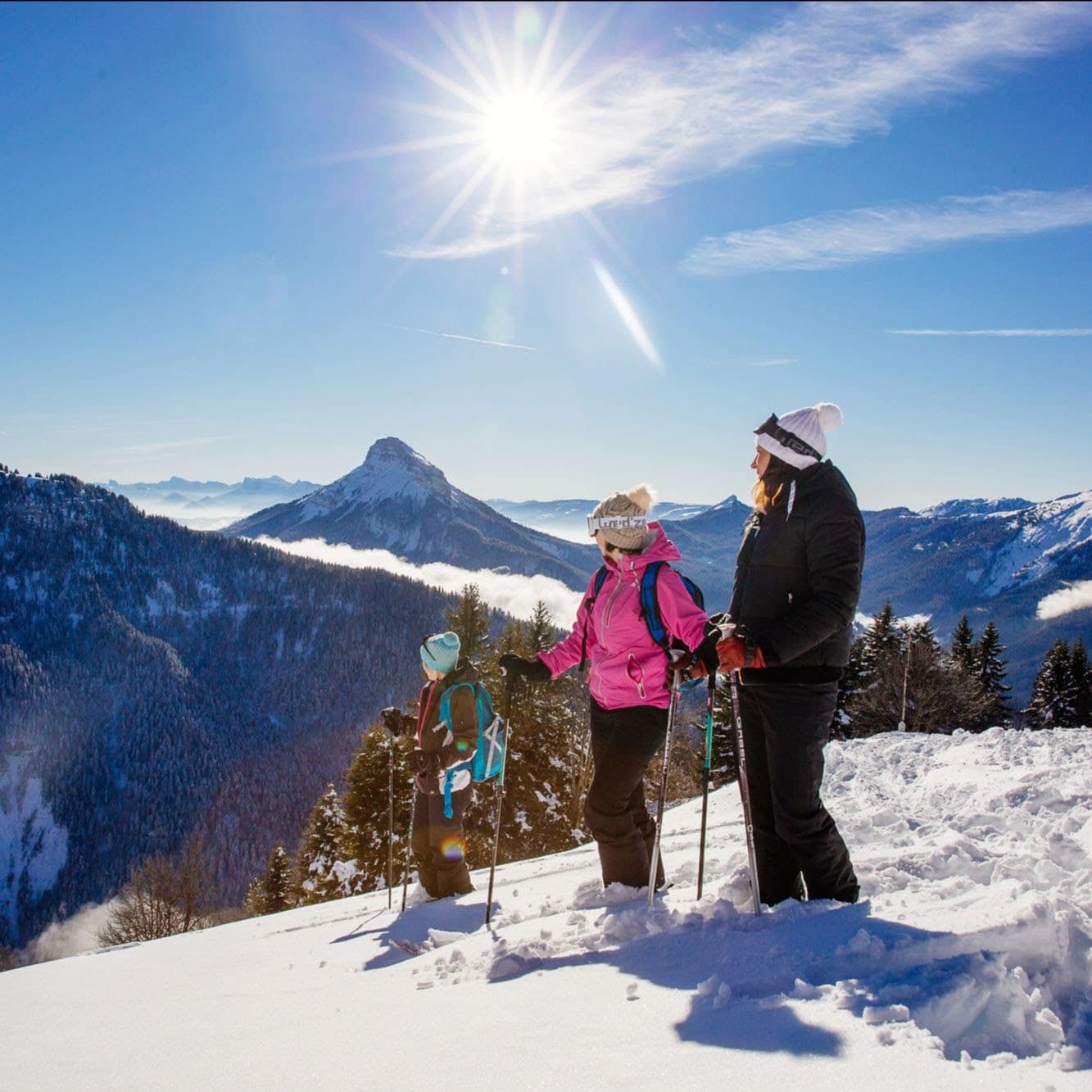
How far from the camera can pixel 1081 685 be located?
4034 cm

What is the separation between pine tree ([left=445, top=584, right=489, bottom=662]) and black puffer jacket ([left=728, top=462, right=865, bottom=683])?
22344 millimetres

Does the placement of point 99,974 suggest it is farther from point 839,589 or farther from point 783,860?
point 839,589

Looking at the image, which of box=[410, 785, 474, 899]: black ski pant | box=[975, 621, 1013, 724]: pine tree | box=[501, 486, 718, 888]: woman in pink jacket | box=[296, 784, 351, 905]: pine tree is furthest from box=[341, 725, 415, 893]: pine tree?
box=[975, 621, 1013, 724]: pine tree

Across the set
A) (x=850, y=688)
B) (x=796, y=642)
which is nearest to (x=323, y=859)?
(x=850, y=688)

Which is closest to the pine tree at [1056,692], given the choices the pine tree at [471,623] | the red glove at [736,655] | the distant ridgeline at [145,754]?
the pine tree at [471,623]

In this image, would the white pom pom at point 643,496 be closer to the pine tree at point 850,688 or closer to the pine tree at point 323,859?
the pine tree at point 323,859

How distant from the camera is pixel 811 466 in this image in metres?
3.98

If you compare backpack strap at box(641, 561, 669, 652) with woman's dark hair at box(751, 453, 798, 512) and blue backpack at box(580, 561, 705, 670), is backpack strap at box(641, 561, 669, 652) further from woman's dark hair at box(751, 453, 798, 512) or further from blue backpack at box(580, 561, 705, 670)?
woman's dark hair at box(751, 453, 798, 512)

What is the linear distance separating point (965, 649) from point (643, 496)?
43.6m

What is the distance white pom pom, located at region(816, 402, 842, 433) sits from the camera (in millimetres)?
4086

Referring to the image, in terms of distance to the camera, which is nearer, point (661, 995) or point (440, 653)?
point (661, 995)

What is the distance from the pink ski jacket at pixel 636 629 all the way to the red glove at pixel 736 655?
0.69 metres

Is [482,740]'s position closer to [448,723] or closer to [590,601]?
[448,723]

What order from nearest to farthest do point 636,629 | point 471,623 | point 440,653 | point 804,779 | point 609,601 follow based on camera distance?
point 804,779 → point 636,629 → point 609,601 → point 440,653 → point 471,623
